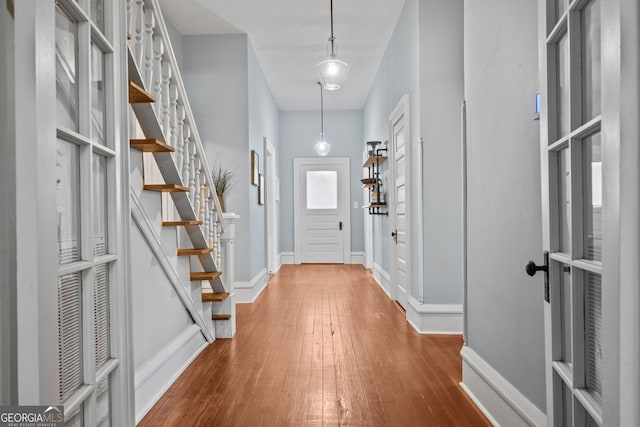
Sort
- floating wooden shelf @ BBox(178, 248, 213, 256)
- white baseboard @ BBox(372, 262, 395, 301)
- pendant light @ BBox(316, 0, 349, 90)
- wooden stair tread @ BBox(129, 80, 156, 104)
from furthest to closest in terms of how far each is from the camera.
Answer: white baseboard @ BBox(372, 262, 395, 301) → pendant light @ BBox(316, 0, 349, 90) → floating wooden shelf @ BBox(178, 248, 213, 256) → wooden stair tread @ BBox(129, 80, 156, 104)

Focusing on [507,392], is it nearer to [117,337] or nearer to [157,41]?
[117,337]

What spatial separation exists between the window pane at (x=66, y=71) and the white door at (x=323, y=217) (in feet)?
23.1

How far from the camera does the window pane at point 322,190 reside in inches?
325

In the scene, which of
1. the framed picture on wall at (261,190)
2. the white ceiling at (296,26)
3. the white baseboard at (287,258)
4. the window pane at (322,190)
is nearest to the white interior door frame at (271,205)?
the framed picture on wall at (261,190)

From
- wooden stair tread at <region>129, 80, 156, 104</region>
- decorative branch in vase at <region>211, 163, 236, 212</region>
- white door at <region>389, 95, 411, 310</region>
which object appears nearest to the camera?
wooden stair tread at <region>129, 80, 156, 104</region>

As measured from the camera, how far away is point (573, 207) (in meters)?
1.03

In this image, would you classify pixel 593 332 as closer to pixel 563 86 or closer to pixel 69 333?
pixel 563 86

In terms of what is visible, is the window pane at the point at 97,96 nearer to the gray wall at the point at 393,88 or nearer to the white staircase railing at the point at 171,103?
the white staircase railing at the point at 171,103

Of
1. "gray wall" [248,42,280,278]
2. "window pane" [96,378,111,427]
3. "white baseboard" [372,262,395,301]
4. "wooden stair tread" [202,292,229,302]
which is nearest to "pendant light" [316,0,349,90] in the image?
"gray wall" [248,42,280,278]

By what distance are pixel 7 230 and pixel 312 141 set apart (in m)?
7.35

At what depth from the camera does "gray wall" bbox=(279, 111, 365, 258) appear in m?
8.17

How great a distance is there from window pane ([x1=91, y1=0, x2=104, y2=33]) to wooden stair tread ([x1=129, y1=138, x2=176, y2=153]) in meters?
0.85

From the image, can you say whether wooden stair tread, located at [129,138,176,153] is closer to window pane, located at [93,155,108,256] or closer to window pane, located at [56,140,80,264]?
window pane, located at [93,155,108,256]

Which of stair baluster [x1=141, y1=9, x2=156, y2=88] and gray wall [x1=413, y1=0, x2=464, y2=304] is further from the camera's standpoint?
gray wall [x1=413, y1=0, x2=464, y2=304]
